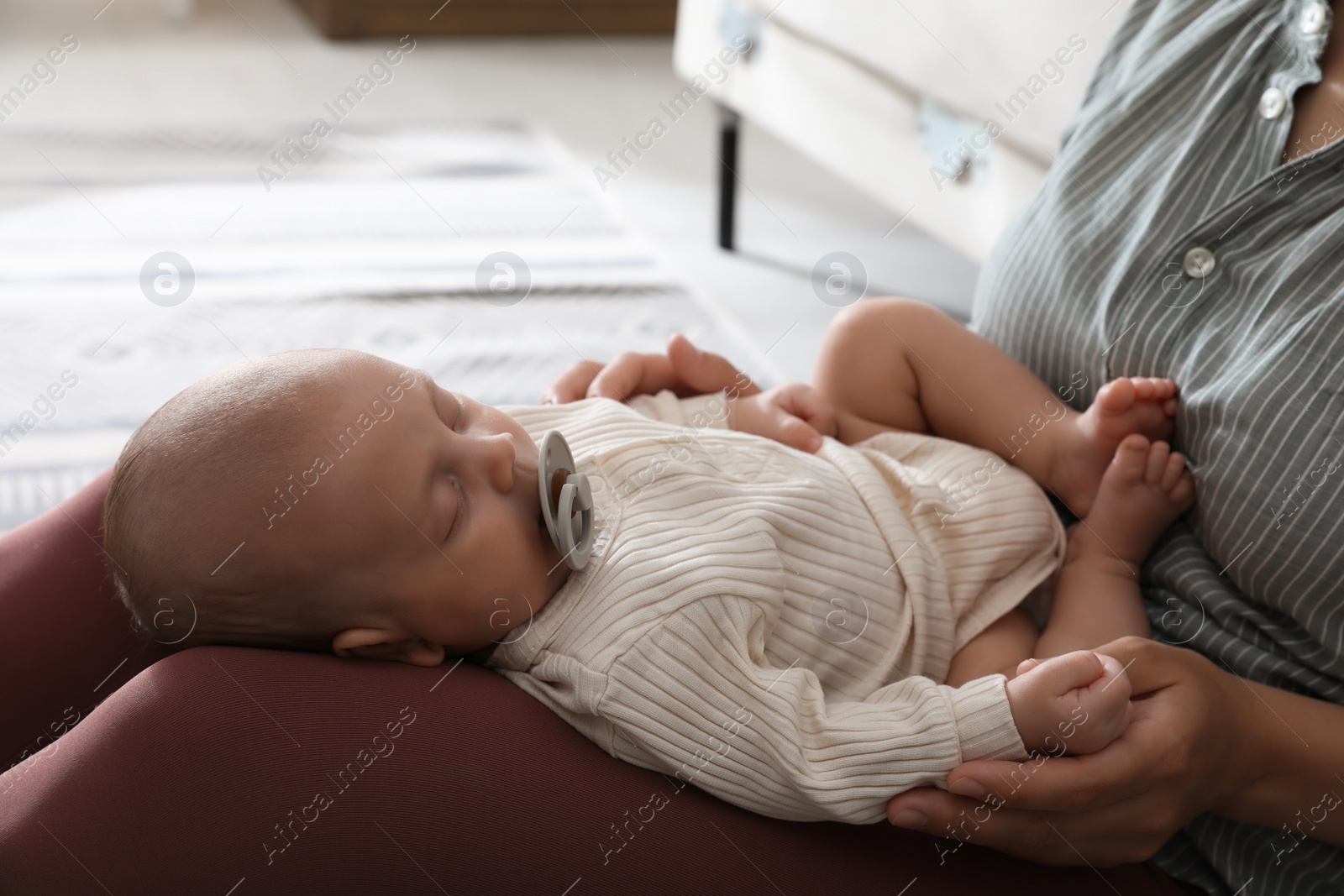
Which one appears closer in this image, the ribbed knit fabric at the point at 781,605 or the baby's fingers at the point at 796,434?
the ribbed knit fabric at the point at 781,605

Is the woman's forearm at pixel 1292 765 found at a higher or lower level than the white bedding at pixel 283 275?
higher

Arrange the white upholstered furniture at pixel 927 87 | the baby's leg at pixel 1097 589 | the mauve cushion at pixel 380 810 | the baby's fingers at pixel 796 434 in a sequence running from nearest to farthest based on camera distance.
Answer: the mauve cushion at pixel 380 810 < the baby's leg at pixel 1097 589 < the baby's fingers at pixel 796 434 < the white upholstered furniture at pixel 927 87

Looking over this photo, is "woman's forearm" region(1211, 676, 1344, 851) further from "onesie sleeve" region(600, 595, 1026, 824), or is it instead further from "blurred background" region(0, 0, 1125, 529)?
"blurred background" region(0, 0, 1125, 529)

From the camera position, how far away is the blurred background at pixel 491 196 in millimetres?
1579

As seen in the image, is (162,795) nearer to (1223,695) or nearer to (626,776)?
(626,776)

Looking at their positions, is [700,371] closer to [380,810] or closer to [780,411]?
[780,411]

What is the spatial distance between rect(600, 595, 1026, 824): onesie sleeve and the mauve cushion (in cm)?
2

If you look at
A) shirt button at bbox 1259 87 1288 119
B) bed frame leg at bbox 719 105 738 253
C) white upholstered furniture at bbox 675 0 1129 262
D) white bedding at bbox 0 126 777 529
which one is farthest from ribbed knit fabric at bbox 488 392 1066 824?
bed frame leg at bbox 719 105 738 253

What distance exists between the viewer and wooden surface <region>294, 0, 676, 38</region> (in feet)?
12.6

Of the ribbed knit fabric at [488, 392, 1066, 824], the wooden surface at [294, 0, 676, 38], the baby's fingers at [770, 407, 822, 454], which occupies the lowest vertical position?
the ribbed knit fabric at [488, 392, 1066, 824]

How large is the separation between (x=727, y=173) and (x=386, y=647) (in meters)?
1.84

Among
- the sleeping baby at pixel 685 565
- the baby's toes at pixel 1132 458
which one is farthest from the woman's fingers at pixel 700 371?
the baby's toes at pixel 1132 458

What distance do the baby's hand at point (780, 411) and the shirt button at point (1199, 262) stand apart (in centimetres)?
31

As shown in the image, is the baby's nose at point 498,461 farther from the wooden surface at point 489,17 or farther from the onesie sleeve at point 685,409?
the wooden surface at point 489,17
